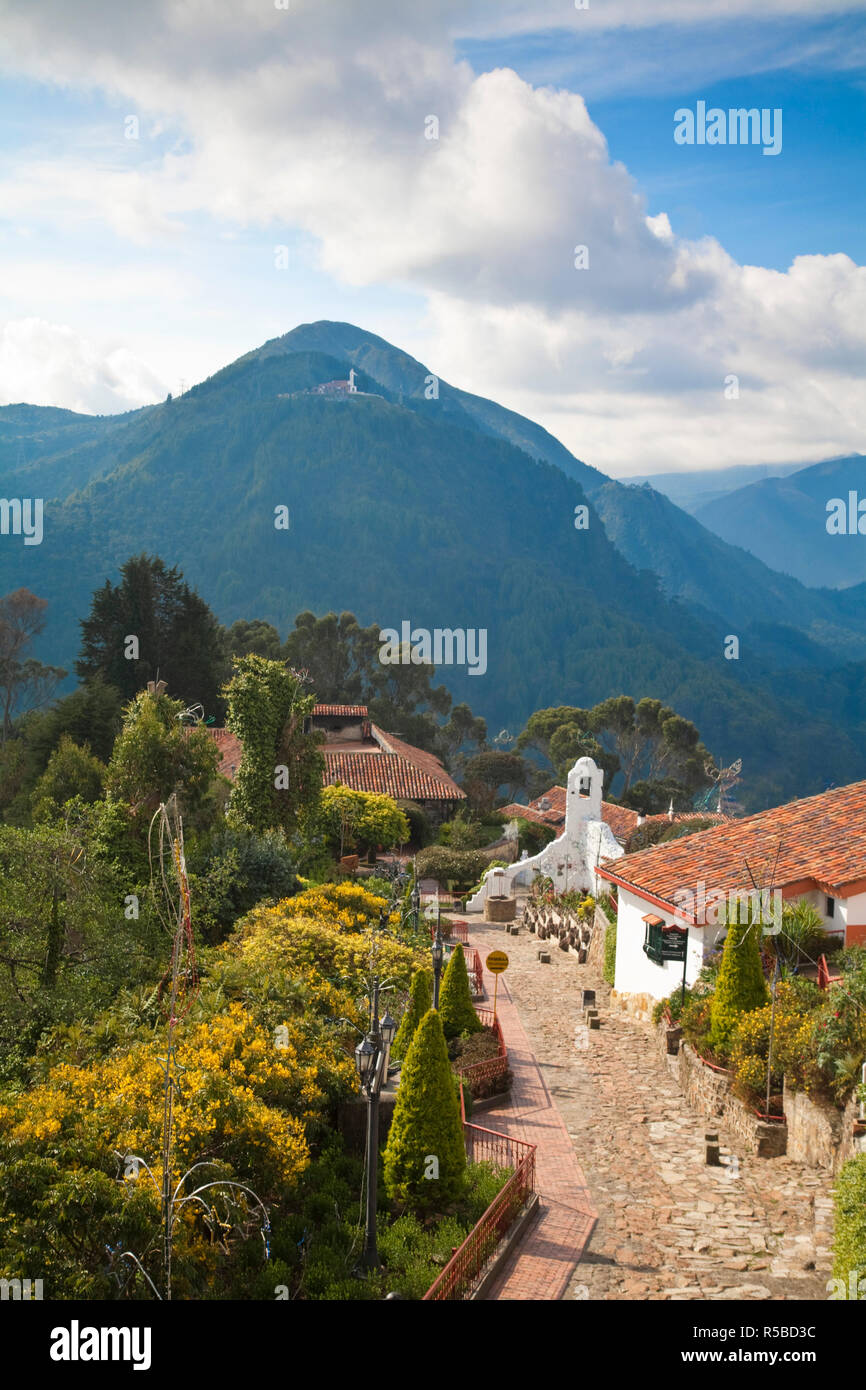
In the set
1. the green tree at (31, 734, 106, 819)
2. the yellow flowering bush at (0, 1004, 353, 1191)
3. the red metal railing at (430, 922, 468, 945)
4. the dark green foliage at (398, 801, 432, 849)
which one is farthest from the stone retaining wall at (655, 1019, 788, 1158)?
the dark green foliage at (398, 801, 432, 849)

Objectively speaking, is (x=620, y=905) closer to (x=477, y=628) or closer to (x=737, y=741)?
(x=737, y=741)

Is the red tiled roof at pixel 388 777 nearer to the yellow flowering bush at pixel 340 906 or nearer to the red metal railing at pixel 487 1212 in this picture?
the yellow flowering bush at pixel 340 906

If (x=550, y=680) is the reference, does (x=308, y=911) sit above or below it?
below

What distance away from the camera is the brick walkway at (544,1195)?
925 cm

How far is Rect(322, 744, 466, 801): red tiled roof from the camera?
3981 cm

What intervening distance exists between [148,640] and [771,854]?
109 ft

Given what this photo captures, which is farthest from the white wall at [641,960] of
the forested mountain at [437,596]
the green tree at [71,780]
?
the forested mountain at [437,596]

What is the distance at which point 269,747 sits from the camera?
22562 mm

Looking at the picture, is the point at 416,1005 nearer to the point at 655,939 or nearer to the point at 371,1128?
the point at 371,1128

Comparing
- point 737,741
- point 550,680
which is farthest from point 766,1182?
point 550,680

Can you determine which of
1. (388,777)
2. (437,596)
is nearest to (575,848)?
(388,777)

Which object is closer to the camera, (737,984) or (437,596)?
(737,984)

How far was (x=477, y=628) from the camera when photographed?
18125cm
